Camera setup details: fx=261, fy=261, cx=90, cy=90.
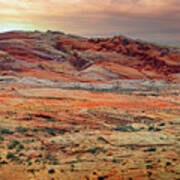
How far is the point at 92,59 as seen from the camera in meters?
54.8

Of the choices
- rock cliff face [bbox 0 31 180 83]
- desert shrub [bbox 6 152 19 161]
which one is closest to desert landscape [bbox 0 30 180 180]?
desert shrub [bbox 6 152 19 161]

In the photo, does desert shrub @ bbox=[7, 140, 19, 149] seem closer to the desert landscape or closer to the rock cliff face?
the desert landscape

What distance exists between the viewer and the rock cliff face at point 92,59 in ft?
149

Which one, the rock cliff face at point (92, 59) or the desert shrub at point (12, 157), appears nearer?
the desert shrub at point (12, 157)

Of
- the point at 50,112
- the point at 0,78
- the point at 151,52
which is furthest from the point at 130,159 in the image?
the point at 151,52

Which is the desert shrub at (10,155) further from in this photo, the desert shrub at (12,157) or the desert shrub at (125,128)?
the desert shrub at (125,128)

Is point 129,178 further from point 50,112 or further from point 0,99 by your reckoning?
point 0,99

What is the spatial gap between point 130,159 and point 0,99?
13.9 metres

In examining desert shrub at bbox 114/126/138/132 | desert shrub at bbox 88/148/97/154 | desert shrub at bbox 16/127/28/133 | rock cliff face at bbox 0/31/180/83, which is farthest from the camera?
rock cliff face at bbox 0/31/180/83

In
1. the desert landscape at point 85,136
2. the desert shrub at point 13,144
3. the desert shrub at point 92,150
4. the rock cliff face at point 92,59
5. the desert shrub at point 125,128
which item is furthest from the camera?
the rock cliff face at point 92,59

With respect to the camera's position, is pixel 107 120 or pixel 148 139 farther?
pixel 107 120

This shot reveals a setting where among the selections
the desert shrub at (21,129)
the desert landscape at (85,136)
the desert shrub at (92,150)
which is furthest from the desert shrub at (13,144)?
the desert shrub at (92,150)

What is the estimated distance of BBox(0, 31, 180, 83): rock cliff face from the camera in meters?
45.3

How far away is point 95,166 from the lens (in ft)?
32.8
